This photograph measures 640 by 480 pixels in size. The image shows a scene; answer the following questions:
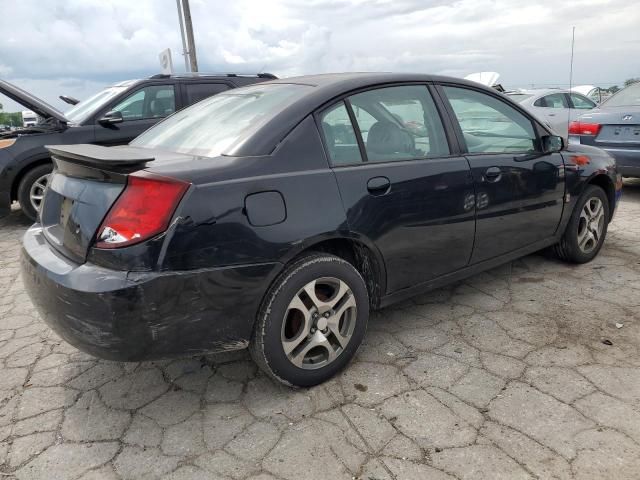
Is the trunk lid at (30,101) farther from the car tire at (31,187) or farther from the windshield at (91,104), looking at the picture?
the car tire at (31,187)

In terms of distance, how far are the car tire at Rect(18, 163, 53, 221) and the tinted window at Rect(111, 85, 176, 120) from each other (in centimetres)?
114

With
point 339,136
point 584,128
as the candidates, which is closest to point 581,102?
point 584,128

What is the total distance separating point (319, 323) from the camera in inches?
96.0

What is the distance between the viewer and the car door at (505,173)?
3.09m

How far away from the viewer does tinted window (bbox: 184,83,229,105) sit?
6.72m

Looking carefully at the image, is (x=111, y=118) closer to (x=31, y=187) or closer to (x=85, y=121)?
(x=85, y=121)

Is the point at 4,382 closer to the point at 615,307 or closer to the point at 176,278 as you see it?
the point at 176,278

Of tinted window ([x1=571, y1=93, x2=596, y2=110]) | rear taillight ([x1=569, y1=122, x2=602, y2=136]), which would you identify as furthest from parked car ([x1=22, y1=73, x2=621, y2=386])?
tinted window ([x1=571, y1=93, x2=596, y2=110])

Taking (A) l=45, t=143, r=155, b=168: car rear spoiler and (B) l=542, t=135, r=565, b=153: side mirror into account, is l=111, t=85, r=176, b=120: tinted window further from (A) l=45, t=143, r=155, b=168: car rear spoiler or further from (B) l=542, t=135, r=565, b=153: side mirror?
(B) l=542, t=135, r=565, b=153: side mirror

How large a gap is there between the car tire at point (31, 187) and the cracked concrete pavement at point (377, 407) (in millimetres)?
3090

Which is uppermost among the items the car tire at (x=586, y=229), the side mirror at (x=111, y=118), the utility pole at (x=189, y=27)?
the utility pole at (x=189, y=27)

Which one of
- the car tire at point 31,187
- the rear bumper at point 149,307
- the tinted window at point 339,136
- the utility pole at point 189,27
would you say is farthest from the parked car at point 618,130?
the utility pole at point 189,27

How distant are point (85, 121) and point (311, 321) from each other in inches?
196

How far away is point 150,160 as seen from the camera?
210 cm
